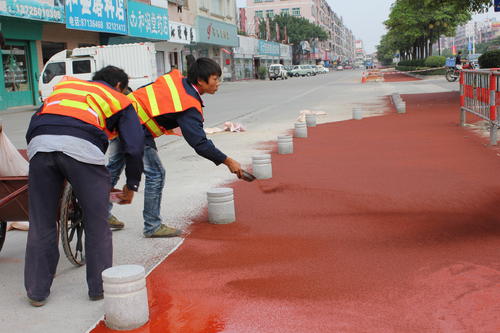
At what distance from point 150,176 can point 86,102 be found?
1608mm

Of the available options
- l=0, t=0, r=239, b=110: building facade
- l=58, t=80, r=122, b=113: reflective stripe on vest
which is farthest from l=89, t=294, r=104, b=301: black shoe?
l=0, t=0, r=239, b=110: building facade

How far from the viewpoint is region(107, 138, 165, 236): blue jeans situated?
5.21 metres

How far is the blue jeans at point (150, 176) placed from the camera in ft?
17.1

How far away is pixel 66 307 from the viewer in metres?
3.81

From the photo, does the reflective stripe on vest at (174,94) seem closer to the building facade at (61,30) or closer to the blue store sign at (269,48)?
the building facade at (61,30)

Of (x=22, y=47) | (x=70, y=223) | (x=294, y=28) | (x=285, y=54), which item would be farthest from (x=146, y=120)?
(x=294, y=28)

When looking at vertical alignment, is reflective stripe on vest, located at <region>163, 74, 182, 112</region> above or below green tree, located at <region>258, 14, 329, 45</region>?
below

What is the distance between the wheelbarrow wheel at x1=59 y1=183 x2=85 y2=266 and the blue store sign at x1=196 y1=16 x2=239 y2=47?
4689cm

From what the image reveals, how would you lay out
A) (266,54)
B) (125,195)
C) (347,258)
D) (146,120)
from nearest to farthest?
(125,195) → (347,258) → (146,120) → (266,54)

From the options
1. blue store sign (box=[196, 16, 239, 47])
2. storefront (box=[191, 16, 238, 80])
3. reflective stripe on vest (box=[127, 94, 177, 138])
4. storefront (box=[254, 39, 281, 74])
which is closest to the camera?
reflective stripe on vest (box=[127, 94, 177, 138])

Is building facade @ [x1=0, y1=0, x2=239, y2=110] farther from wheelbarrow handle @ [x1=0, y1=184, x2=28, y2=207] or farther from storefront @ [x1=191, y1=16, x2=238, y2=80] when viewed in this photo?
wheelbarrow handle @ [x1=0, y1=184, x2=28, y2=207]

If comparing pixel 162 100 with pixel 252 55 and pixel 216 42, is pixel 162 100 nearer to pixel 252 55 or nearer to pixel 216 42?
pixel 216 42

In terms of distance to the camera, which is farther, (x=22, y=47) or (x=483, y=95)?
(x=22, y=47)

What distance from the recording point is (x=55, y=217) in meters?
3.88
